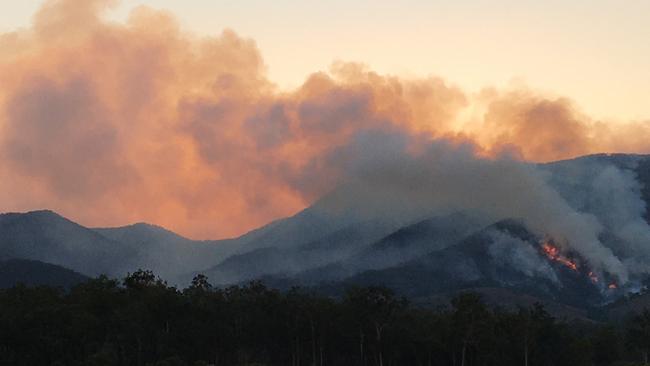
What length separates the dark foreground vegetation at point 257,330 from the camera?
138375mm

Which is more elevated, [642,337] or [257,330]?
[257,330]

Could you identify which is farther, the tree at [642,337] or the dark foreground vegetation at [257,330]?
the tree at [642,337]

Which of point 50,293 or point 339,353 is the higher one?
point 50,293

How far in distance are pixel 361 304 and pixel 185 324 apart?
36573mm

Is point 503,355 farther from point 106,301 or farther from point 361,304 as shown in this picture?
point 106,301

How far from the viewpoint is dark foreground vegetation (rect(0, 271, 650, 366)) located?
138 meters

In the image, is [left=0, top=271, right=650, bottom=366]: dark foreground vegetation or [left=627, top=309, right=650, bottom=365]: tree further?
[left=627, top=309, right=650, bottom=365]: tree

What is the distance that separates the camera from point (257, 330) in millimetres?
180875

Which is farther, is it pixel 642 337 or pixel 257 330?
pixel 642 337

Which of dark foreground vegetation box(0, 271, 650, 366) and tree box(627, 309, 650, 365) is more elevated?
dark foreground vegetation box(0, 271, 650, 366)

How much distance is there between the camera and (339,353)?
19612 centimetres

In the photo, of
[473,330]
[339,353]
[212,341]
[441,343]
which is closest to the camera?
[473,330]

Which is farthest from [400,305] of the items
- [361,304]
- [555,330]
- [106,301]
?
[106,301]

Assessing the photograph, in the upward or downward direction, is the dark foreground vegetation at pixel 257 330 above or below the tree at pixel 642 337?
above
